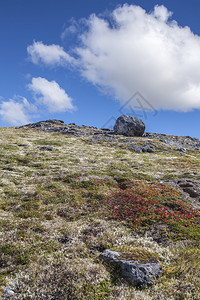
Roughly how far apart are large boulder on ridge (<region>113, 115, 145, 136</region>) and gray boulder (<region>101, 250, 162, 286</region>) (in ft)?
258

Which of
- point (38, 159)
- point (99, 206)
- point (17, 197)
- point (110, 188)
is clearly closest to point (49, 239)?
point (99, 206)

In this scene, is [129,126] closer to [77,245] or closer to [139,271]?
[77,245]

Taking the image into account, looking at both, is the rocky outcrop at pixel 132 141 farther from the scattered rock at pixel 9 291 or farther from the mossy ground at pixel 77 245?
the scattered rock at pixel 9 291

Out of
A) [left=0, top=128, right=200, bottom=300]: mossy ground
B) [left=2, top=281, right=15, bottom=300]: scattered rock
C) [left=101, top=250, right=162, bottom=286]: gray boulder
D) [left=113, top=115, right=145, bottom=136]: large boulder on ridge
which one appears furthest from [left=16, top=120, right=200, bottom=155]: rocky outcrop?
[left=2, top=281, right=15, bottom=300]: scattered rock

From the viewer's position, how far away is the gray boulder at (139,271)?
7157mm

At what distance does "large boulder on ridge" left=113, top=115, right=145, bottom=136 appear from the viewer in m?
85.0

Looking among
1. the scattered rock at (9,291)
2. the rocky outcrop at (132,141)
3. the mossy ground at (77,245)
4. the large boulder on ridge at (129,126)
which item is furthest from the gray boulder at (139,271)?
the large boulder on ridge at (129,126)

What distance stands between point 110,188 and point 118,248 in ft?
39.2

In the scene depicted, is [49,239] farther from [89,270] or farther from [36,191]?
[36,191]

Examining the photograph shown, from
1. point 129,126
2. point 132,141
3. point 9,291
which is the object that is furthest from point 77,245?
point 129,126

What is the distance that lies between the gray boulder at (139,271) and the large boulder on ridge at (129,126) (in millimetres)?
78510

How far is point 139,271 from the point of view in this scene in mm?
7387

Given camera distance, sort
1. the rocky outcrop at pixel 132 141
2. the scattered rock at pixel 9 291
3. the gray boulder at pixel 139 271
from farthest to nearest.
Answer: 1. the rocky outcrop at pixel 132 141
2. the gray boulder at pixel 139 271
3. the scattered rock at pixel 9 291

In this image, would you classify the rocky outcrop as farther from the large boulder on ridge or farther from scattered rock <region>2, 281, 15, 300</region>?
scattered rock <region>2, 281, 15, 300</region>
